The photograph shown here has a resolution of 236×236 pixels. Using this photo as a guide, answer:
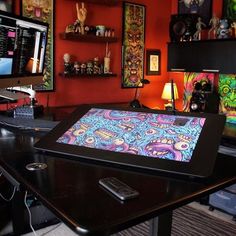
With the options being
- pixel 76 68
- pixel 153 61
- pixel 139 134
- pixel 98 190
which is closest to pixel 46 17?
pixel 76 68

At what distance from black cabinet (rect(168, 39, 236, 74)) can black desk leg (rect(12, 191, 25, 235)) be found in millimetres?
2407

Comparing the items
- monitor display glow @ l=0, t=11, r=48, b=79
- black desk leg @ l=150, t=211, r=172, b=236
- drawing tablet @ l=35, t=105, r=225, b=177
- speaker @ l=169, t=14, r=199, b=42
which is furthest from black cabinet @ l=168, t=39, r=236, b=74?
black desk leg @ l=150, t=211, r=172, b=236

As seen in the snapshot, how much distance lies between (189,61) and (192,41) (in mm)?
237

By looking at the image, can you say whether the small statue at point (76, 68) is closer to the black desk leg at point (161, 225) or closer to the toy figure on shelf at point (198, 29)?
the toy figure on shelf at point (198, 29)

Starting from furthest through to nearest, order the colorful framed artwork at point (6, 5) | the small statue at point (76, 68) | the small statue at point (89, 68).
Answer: the small statue at point (89, 68) < the small statue at point (76, 68) < the colorful framed artwork at point (6, 5)

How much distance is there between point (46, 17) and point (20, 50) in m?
1.53

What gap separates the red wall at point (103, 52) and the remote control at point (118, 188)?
8.08 feet

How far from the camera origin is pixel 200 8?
372 centimetres

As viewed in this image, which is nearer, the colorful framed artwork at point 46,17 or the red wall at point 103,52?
the colorful framed artwork at point 46,17

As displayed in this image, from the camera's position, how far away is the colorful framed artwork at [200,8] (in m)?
3.64

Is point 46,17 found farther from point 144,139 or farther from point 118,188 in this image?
point 118,188

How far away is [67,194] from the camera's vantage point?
714 millimetres

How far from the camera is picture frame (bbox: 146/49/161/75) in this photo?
4004mm

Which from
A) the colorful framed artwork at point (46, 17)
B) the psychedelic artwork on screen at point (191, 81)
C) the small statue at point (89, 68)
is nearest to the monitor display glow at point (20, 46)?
the colorful framed artwork at point (46, 17)
